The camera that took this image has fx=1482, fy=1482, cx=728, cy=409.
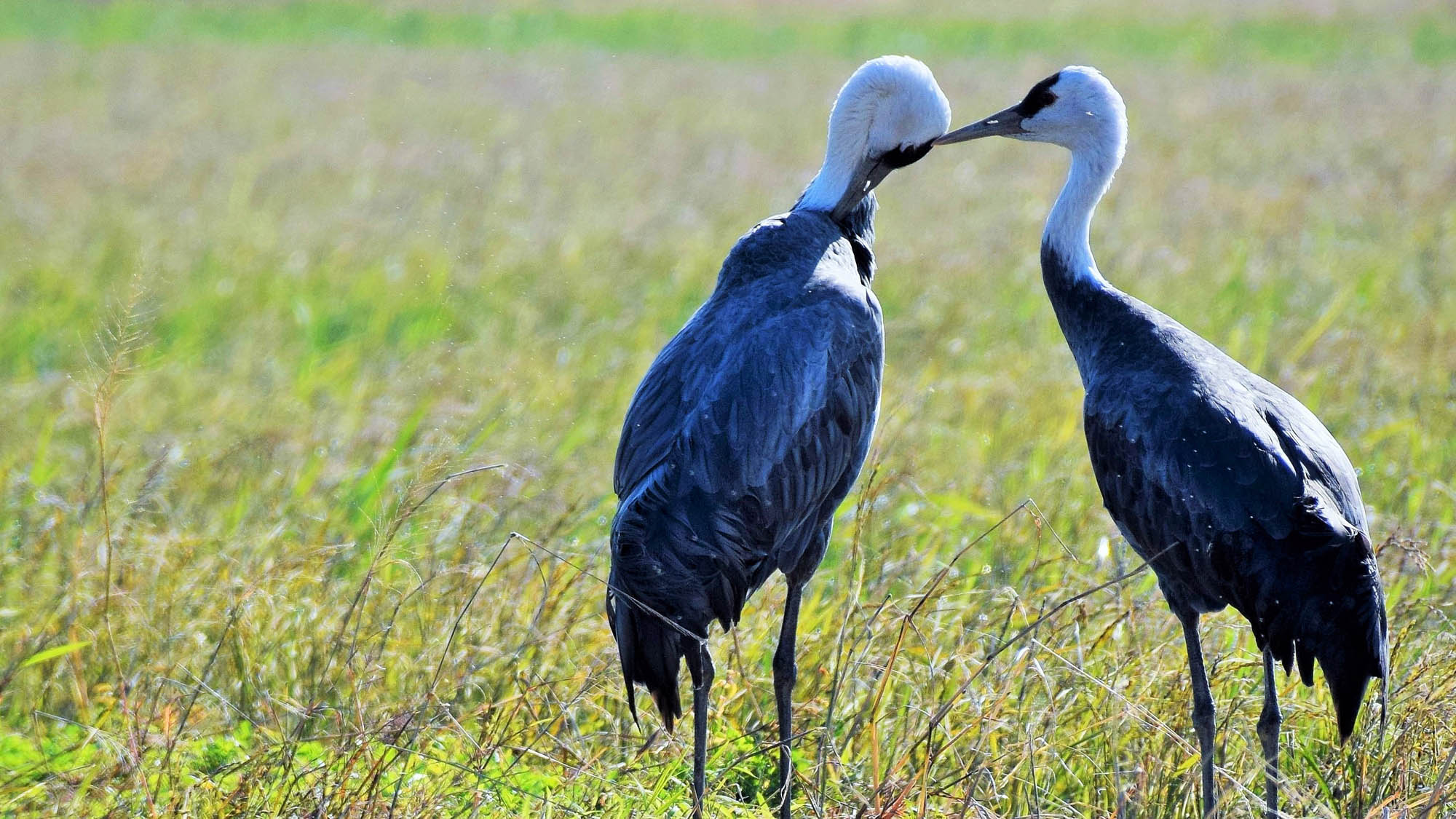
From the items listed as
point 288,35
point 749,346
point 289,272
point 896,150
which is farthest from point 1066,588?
point 288,35

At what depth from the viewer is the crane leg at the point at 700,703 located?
3223 millimetres

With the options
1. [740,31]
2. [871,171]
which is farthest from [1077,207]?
[740,31]

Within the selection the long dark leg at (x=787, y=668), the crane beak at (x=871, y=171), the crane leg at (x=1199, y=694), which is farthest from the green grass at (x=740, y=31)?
the crane leg at (x=1199, y=694)

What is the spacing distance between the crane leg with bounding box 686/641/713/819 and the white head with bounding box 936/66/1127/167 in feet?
5.71

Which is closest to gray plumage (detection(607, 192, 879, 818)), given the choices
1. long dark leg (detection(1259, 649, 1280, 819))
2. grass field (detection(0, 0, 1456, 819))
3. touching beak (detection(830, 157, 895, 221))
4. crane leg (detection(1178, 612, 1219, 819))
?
grass field (detection(0, 0, 1456, 819))

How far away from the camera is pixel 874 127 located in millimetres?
4340

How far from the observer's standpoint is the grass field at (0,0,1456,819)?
128 inches

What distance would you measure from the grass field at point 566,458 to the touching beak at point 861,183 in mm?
797

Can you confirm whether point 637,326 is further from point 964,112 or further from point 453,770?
point 964,112

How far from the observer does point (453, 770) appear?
3213 millimetres

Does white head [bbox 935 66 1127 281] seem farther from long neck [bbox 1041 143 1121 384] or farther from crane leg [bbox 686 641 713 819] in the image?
crane leg [bbox 686 641 713 819]

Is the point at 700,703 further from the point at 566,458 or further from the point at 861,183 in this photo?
the point at 566,458

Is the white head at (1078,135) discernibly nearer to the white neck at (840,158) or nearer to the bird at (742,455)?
the white neck at (840,158)

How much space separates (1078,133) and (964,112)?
450 inches
